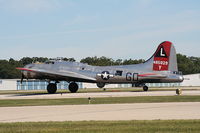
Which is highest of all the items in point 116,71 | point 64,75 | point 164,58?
point 164,58

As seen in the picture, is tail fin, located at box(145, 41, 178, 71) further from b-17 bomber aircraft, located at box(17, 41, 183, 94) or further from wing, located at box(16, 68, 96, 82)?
wing, located at box(16, 68, 96, 82)

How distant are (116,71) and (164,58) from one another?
27.0ft

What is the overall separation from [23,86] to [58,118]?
79.4 m

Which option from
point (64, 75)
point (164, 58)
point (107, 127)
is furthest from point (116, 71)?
point (107, 127)

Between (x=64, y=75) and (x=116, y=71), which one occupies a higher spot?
(x=116, y=71)

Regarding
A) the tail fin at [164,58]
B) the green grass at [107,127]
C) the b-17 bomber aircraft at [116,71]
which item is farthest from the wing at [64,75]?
the green grass at [107,127]

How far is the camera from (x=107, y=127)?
1750 cm

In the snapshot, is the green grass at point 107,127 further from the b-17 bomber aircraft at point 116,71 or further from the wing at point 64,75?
the b-17 bomber aircraft at point 116,71

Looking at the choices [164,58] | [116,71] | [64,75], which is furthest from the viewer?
[164,58]

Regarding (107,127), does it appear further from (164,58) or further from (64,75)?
(164,58)

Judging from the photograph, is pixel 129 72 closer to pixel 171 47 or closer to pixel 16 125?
pixel 171 47

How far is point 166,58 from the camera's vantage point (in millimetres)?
56531

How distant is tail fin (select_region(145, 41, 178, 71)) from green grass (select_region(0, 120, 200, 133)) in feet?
124

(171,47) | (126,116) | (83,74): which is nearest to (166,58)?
(171,47)
